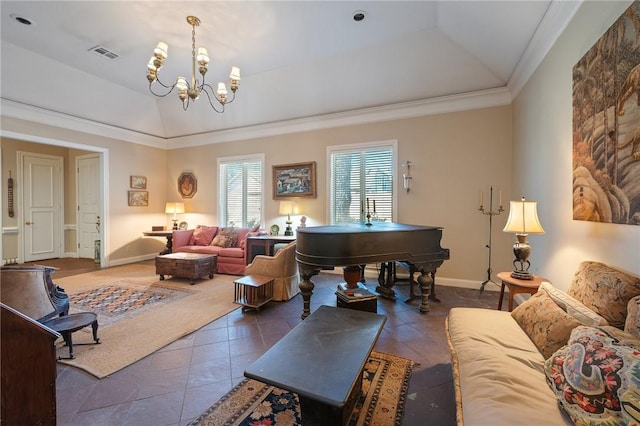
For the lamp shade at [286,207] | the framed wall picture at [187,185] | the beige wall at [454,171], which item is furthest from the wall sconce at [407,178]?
the framed wall picture at [187,185]

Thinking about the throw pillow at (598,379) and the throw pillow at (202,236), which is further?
the throw pillow at (202,236)

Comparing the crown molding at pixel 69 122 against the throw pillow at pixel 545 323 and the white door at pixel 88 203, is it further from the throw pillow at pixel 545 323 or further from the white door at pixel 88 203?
the throw pillow at pixel 545 323

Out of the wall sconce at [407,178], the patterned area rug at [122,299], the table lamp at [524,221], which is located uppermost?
the wall sconce at [407,178]

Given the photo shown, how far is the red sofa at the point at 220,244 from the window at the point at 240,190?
1.56ft

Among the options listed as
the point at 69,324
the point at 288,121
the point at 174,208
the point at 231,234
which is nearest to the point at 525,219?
the point at 69,324

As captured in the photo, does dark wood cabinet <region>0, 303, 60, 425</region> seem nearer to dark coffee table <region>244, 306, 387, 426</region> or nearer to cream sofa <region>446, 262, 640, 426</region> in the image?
dark coffee table <region>244, 306, 387, 426</region>

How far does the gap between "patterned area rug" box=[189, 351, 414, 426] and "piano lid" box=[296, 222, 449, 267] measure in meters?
0.98

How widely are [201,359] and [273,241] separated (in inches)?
107

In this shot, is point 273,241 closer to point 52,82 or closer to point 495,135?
point 495,135

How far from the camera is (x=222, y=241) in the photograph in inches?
215

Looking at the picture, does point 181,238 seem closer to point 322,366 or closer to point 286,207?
point 286,207

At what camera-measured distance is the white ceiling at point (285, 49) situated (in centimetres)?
308

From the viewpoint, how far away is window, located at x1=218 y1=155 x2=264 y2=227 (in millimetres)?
5949

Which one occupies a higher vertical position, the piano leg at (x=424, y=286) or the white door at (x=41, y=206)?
the white door at (x=41, y=206)
